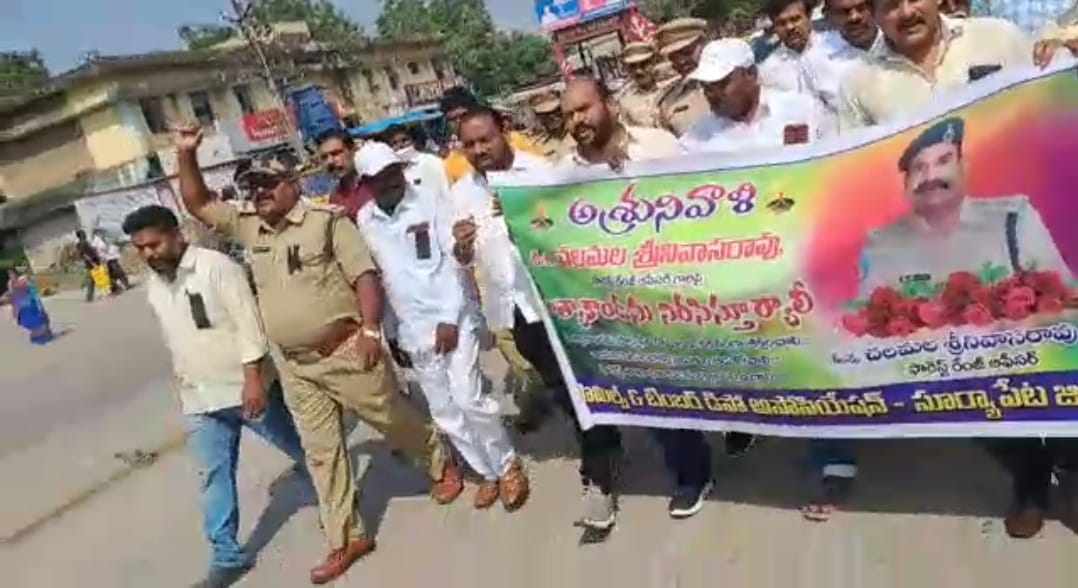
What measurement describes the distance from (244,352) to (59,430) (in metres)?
6.26

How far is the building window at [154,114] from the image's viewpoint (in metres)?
38.6

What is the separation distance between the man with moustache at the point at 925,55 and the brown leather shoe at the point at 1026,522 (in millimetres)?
1363

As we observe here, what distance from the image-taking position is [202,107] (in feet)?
139

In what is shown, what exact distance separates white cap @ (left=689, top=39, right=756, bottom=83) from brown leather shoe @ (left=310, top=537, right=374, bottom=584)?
8.14 ft

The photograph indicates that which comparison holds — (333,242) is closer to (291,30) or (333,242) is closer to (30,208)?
(30,208)

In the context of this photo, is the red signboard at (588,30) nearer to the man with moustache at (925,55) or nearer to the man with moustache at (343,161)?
the man with moustache at (343,161)

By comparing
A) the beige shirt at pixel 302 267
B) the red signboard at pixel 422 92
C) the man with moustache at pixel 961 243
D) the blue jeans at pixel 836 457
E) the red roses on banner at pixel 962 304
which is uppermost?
the red signboard at pixel 422 92

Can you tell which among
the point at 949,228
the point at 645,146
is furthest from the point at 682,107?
the point at 949,228

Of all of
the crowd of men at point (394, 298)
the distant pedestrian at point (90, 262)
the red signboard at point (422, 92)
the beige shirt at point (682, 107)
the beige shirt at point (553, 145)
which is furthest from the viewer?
the red signboard at point (422, 92)

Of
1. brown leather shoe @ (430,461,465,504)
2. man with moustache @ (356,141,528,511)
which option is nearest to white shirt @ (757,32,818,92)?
man with moustache @ (356,141,528,511)

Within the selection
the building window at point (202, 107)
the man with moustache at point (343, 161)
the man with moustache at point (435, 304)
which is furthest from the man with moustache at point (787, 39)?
the building window at point (202, 107)

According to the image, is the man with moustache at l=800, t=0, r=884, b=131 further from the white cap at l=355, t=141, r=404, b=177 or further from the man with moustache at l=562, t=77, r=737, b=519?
the white cap at l=355, t=141, r=404, b=177

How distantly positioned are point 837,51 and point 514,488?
2.34 m

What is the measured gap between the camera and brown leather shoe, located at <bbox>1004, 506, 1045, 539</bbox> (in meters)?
3.46
